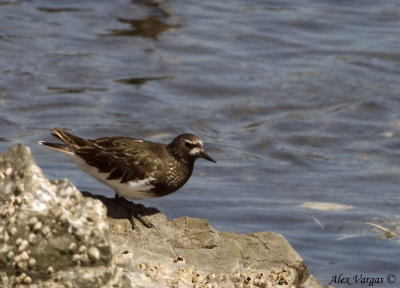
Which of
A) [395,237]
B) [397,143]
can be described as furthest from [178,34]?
[395,237]

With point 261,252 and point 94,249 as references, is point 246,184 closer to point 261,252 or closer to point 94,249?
point 261,252

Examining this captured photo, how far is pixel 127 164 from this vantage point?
768 centimetres

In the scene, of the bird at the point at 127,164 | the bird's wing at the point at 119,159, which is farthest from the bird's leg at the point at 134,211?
the bird's wing at the point at 119,159

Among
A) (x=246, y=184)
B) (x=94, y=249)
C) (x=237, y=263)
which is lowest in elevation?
(x=246, y=184)

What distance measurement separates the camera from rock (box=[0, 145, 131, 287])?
4.85 metres

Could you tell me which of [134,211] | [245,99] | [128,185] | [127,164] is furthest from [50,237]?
[245,99]

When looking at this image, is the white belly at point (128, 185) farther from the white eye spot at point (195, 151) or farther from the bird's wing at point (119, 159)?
the white eye spot at point (195, 151)

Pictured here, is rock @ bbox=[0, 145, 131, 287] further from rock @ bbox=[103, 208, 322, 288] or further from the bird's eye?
the bird's eye

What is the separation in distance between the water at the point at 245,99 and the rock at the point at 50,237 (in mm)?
3871

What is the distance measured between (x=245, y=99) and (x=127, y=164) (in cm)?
621

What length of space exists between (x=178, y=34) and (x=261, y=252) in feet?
31.7

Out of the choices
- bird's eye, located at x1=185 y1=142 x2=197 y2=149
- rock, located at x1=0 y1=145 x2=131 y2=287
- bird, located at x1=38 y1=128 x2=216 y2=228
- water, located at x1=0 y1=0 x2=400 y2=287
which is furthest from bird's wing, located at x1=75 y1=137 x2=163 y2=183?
rock, located at x1=0 y1=145 x2=131 y2=287

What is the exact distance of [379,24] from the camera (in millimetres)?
16562

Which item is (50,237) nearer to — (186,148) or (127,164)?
(127,164)
